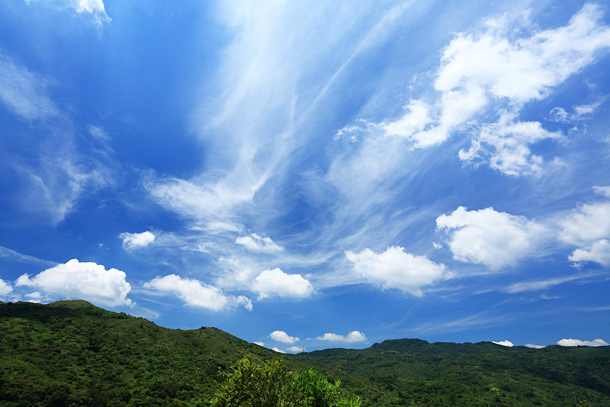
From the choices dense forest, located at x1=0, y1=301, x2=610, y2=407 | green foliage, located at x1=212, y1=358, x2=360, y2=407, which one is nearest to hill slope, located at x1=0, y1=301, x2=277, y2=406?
dense forest, located at x1=0, y1=301, x2=610, y2=407

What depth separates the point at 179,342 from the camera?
153 meters

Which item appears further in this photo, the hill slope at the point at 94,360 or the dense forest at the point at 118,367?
the dense forest at the point at 118,367

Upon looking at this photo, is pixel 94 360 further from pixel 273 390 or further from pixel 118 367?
pixel 273 390

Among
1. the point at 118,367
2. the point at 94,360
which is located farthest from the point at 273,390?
the point at 94,360

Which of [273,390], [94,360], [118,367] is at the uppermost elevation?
[94,360]

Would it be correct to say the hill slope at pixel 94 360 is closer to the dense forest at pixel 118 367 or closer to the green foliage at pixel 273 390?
the dense forest at pixel 118 367

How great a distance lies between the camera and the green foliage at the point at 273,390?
3397cm

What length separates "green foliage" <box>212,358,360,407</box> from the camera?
33969mm

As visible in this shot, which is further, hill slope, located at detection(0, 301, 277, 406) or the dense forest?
the dense forest

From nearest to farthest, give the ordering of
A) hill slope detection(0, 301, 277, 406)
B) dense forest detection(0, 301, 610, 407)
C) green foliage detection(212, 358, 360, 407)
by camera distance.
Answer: green foliage detection(212, 358, 360, 407), hill slope detection(0, 301, 277, 406), dense forest detection(0, 301, 610, 407)

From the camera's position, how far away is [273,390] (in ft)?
115

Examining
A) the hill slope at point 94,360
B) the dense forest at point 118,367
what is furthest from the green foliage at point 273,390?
the hill slope at point 94,360

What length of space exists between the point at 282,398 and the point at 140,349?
119 m

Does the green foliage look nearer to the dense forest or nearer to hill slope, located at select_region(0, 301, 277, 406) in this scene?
the dense forest
